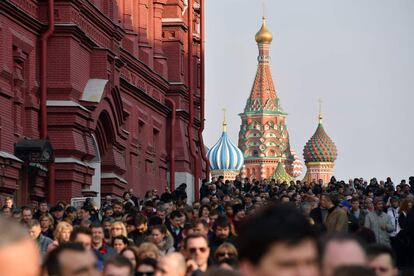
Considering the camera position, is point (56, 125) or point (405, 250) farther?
point (56, 125)

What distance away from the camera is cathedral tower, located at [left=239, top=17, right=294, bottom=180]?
176875mm

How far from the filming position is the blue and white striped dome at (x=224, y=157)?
146 metres

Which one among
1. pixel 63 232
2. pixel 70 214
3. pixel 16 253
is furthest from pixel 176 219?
pixel 16 253

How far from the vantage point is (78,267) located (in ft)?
19.7

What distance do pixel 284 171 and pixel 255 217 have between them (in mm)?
164632

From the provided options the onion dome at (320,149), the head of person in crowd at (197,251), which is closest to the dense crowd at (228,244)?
the head of person in crowd at (197,251)

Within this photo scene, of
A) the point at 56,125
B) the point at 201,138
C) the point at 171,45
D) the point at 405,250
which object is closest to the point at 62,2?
the point at 56,125

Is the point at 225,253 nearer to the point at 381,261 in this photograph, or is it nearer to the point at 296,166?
the point at 381,261

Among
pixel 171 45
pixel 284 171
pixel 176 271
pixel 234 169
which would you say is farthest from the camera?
pixel 284 171

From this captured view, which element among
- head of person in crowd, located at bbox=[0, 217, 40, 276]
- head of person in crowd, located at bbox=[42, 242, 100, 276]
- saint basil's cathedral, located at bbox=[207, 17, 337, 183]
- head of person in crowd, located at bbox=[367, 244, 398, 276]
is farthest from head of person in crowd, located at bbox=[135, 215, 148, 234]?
saint basil's cathedral, located at bbox=[207, 17, 337, 183]

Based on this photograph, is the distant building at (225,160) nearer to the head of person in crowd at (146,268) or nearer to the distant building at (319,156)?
the distant building at (319,156)

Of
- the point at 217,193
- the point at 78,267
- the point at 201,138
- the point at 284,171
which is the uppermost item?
the point at 284,171

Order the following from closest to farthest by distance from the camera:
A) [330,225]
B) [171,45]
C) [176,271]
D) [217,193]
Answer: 1. [176,271]
2. [330,225]
3. [217,193]
4. [171,45]

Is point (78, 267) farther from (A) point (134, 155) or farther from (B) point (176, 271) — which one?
(A) point (134, 155)
